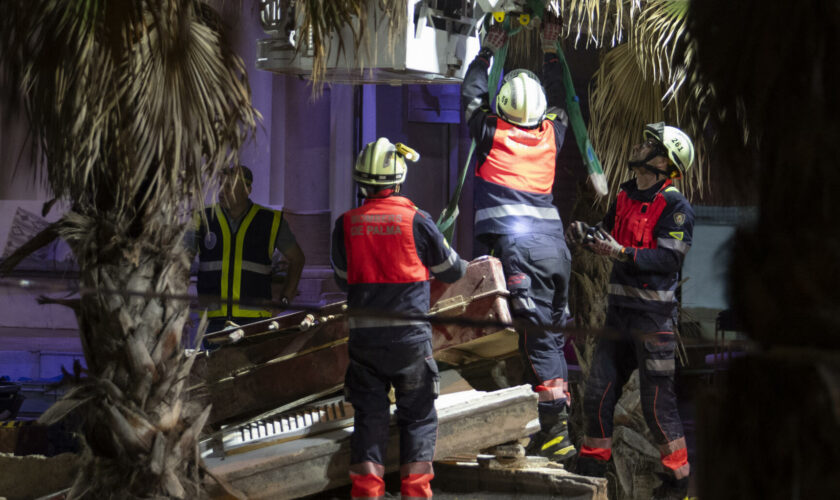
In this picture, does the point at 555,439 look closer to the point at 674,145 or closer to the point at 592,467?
the point at 592,467

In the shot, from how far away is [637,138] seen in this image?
244 inches

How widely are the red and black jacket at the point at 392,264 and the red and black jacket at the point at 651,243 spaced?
39.0 inches

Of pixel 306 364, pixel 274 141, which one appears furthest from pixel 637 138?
→ pixel 274 141

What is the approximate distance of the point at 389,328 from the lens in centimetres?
450

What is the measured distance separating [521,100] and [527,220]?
25.4 inches

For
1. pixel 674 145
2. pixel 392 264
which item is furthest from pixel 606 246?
pixel 392 264

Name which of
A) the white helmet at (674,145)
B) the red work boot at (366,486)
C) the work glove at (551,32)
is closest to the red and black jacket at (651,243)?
the white helmet at (674,145)

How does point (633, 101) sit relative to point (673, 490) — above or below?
above

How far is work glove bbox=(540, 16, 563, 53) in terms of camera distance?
538cm

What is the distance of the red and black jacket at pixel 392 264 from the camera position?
179 inches

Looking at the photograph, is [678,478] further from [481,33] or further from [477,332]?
[481,33]

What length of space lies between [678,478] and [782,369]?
3696mm

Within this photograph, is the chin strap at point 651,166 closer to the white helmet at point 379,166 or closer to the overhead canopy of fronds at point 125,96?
the white helmet at point 379,166

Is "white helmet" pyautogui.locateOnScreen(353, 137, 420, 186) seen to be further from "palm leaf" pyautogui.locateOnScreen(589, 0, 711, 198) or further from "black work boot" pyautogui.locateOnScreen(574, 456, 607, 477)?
"palm leaf" pyautogui.locateOnScreen(589, 0, 711, 198)
